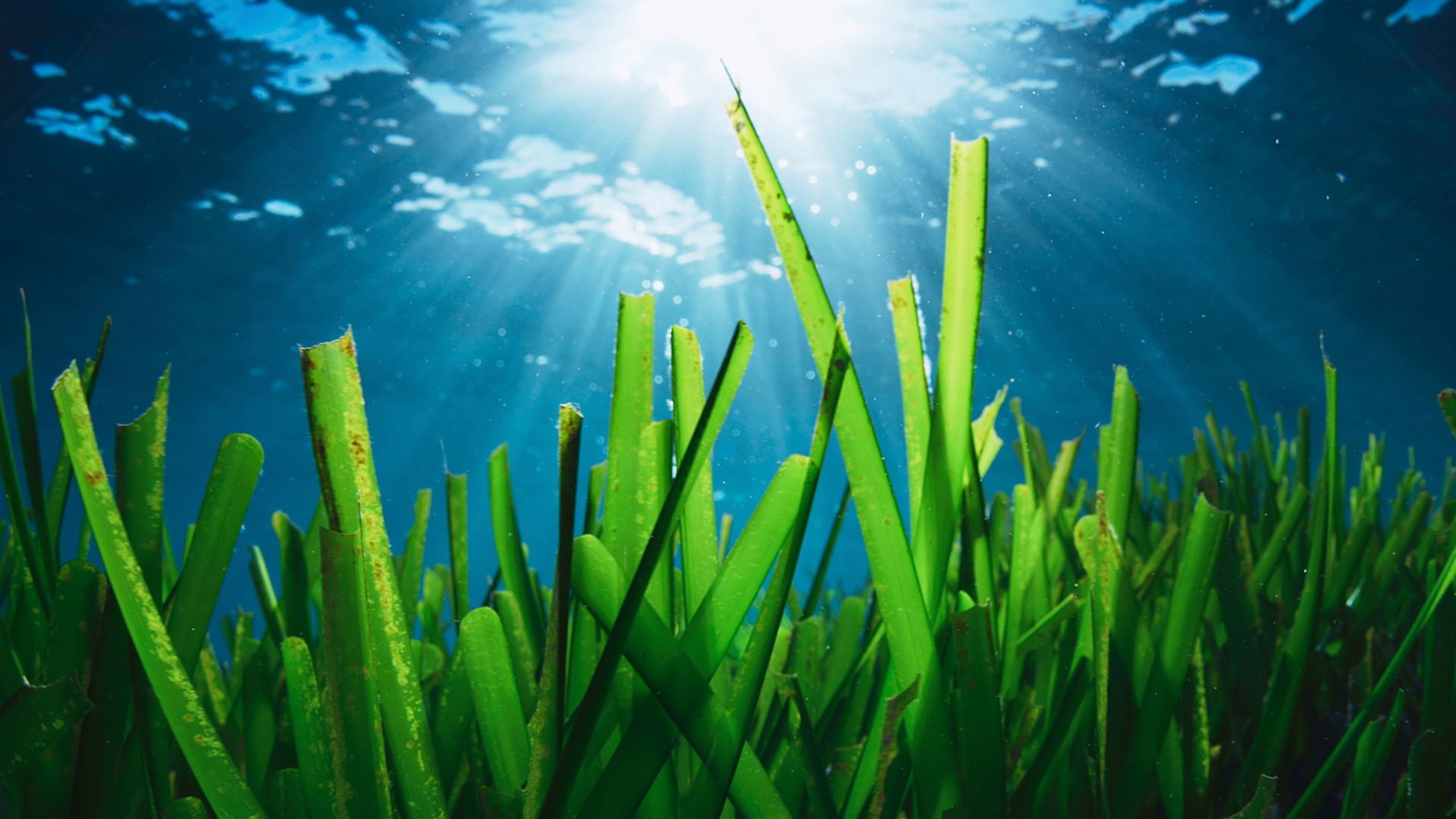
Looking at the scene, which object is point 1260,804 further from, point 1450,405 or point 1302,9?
point 1302,9

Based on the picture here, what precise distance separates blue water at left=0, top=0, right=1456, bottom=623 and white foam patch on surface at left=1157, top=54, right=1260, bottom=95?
68 mm

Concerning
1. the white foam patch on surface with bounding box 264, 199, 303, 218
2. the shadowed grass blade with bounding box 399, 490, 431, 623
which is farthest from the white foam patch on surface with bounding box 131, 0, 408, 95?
the shadowed grass blade with bounding box 399, 490, 431, 623

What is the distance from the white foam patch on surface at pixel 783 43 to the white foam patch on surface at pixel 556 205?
7.77 feet

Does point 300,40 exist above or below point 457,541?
above

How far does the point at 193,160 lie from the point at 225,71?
108 inches

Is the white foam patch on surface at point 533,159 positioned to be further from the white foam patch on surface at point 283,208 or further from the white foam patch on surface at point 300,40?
the white foam patch on surface at point 283,208

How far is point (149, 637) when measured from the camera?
18.2 inches

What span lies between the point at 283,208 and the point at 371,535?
65.2 feet

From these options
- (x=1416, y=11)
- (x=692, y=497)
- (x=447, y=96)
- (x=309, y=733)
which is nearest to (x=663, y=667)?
(x=692, y=497)

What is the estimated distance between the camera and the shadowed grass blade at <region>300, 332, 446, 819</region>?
17.2 inches

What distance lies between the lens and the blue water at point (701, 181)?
13445mm

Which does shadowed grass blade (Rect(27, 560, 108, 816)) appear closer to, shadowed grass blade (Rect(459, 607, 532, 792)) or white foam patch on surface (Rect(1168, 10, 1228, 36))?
shadowed grass blade (Rect(459, 607, 532, 792))

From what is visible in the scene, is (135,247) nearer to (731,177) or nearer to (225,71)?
(225,71)

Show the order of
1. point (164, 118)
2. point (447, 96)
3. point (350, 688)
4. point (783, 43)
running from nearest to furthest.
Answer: point (350, 688), point (164, 118), point (783, 43), point (447, 96)
